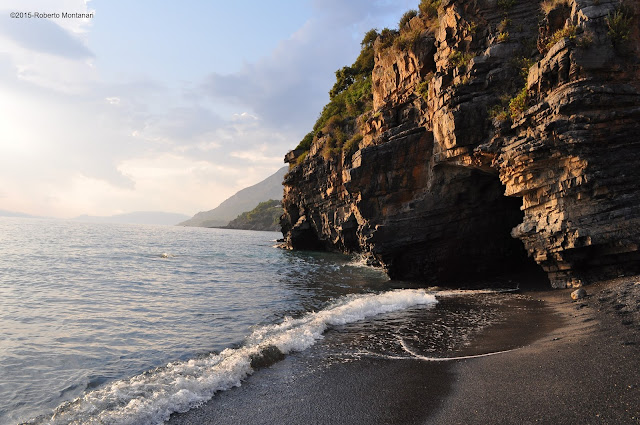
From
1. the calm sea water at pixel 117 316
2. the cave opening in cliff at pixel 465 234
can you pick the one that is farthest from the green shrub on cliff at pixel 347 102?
the calm sea water at pixel 117 316

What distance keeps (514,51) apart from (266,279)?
66.8 ft

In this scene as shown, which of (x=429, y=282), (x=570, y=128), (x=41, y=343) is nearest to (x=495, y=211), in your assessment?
(x=429, y=282)

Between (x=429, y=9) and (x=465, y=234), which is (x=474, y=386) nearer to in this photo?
(x=465, y=234)

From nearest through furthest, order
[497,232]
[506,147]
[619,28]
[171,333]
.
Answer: [171,333] → [619,28] → [506,147] → [497,232]

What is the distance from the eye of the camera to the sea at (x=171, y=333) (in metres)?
7.13

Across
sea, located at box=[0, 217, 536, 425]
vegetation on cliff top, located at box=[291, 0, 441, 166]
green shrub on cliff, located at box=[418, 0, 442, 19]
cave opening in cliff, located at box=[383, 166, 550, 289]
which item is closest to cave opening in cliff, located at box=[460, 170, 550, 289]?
cave opening in cliff, located at box=[383, 166, 550, 289]

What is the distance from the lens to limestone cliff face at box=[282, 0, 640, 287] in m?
13.2

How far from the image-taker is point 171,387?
723 cm

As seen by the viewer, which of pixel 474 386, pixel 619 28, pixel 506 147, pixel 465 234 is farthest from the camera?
pixel 465 234

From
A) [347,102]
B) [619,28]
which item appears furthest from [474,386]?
[347,102]

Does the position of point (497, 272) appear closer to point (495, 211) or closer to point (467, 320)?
point (495, 211)

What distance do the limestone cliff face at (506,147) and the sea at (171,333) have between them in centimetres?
357

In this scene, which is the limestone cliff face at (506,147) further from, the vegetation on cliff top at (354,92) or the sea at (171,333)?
the sea at (171,333)

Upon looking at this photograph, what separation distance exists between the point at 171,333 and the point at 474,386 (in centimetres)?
935
